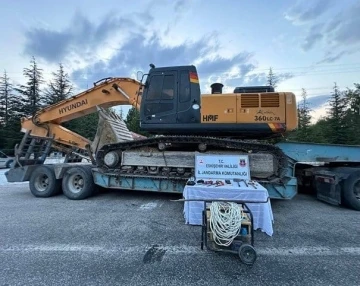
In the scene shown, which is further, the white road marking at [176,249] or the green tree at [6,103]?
the green tree at [6,103]

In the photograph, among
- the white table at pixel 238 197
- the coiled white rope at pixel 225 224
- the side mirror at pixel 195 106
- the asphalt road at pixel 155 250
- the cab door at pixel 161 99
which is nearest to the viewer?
the asphalt road at pixel 155 250

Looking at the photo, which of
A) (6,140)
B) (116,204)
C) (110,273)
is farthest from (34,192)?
(6,140)

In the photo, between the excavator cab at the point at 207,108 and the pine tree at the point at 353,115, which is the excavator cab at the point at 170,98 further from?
the pine tree at the point at 353,115

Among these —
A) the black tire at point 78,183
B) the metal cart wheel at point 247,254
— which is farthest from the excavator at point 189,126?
the metal cart wheel at point 247,254

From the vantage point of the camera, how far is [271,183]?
5277 millimetres

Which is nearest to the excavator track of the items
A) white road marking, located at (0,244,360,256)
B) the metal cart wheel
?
white road marking, located at (0,244,360,256)

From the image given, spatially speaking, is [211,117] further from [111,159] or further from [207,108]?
[111,159]

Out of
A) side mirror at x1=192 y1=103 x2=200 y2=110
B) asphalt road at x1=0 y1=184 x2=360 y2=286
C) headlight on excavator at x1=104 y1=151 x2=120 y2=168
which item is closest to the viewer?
asphalt road at x1=0 y1=184 x2=360 y2=286

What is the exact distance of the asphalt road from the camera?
2.63 meters

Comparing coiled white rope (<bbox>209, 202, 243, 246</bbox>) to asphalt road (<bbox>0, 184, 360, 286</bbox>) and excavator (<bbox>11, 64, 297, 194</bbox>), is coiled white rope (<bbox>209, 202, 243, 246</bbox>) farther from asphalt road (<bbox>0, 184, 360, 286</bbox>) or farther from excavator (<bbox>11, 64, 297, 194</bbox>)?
excavator (<bbox>11, 64, 297, 194</bbox>)

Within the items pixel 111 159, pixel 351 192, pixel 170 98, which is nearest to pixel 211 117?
pixel 170 98

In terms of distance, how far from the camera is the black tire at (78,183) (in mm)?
6289

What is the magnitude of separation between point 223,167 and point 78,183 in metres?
4.02

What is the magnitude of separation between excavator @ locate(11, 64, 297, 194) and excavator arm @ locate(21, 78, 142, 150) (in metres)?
0.06
